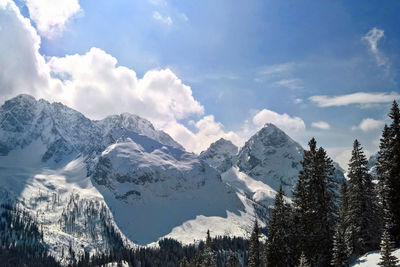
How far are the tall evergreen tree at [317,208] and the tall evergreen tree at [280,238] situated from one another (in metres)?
1.96

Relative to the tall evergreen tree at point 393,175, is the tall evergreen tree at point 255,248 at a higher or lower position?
lower

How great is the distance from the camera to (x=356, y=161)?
4625 cm

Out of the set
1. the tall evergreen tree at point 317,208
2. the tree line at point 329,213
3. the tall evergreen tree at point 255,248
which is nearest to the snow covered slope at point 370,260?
the tree line at point 329,213

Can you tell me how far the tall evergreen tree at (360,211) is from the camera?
42594 mm

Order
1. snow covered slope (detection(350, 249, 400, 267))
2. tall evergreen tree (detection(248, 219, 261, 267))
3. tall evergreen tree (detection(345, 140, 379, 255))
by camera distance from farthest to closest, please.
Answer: tall evergreen tree (detection(248, 219, 261, 267)), tall evergreen tree (detection(345, 140, 379, 255)), snow covered slope (detection(350, 249, 400, 267))

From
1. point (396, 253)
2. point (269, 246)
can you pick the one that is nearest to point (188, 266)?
point (269, 246)

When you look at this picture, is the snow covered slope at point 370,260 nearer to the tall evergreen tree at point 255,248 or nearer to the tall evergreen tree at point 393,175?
the tall evergreen tree at point 393,175

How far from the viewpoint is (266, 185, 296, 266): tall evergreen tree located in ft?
142

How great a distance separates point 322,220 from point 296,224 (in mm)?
3778

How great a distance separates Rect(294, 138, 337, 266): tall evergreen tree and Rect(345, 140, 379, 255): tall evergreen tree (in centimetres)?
308

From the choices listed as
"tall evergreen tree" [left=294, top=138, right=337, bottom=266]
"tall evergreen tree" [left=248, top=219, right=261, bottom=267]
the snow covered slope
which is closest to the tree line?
"tall evergreen tree" [left=294, top=138, right=337, bottom=266]

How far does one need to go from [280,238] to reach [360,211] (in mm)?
10903

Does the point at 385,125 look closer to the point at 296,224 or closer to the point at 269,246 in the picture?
the point at 296,224

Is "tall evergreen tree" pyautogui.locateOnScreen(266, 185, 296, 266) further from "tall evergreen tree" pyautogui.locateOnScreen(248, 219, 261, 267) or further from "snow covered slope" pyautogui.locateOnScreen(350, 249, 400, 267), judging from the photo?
"tall evergreen tree" pyautogui.locateOnScreen(248, 219, 261, 267)
